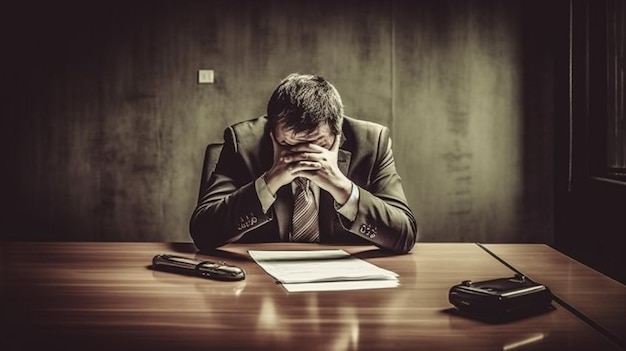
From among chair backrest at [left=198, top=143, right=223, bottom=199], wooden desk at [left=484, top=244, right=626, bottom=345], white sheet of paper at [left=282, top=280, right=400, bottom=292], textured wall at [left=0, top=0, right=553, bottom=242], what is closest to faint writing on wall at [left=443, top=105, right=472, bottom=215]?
textured wall at [left=0, top=0, right=553, bottom=242]

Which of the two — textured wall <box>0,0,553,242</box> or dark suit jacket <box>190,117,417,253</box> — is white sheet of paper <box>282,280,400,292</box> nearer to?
dark suit jacket <box>190,117,417,253</box>

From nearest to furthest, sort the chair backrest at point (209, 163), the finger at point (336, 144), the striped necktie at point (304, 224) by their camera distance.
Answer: the finger at point (336, 144) < the striped necktie at point (304, 224) < the chair backrest at point (209, 163)

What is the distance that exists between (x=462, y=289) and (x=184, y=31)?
11.9 feet

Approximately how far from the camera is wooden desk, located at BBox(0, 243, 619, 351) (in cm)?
104

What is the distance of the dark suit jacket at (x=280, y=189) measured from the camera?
197 cm

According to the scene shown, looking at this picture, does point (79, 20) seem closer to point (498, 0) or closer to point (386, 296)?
point (498, 0)

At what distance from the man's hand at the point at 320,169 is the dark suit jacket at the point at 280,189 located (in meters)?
0.10

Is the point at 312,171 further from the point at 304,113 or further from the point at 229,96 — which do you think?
the point at 229,96

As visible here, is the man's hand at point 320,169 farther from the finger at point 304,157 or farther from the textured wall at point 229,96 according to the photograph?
the textured wall at point 229,96

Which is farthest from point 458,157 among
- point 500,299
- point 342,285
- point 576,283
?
point 500,299

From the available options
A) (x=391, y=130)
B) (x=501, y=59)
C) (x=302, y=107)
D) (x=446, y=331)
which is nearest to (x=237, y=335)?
(x=446, y=331)

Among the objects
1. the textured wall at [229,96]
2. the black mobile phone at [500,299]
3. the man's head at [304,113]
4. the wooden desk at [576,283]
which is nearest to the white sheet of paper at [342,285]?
the black mobile phone at [500,299]

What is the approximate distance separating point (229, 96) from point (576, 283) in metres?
3.29

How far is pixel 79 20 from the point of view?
448 cm
